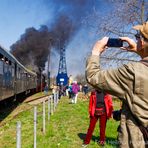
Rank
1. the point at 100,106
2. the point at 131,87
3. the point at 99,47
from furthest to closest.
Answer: the point at 100,106, the point at 99,47, the point at 131,87

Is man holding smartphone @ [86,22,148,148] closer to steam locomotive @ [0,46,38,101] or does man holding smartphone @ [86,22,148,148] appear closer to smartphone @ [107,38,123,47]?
smartphone @ [107,38,123,47]

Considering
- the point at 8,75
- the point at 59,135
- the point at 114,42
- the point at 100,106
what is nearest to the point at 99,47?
the point at 114,42

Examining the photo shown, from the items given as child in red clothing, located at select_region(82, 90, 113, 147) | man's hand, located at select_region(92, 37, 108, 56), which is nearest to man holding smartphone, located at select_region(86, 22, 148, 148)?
man's hand, located at select_region(92, 37, 108, 56)

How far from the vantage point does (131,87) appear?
334 cm

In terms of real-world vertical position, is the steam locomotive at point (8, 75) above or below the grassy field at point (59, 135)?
above

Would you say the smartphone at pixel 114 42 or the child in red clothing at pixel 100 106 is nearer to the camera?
the smartphone at pixel 114 42

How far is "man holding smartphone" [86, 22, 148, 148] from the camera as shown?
3309 mm

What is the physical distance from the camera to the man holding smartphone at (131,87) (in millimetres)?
3309

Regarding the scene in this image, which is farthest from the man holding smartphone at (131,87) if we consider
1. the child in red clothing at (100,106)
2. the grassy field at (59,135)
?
the child in red clothing at (100,106)

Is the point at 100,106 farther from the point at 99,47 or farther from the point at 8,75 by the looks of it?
the point at 8,75

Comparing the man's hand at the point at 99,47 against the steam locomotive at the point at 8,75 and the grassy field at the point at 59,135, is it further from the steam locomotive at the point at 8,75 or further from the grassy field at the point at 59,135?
the steam locomotive at the point at 8,75

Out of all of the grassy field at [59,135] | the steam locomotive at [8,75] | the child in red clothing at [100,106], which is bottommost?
the grassy field at [59,135]

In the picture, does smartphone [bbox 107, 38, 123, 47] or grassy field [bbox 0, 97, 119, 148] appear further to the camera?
grassy field [bbox 0, 97, 119, 148]

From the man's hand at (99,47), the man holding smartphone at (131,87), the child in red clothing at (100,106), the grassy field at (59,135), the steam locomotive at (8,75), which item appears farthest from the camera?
the steam locomotive at (8,75)
